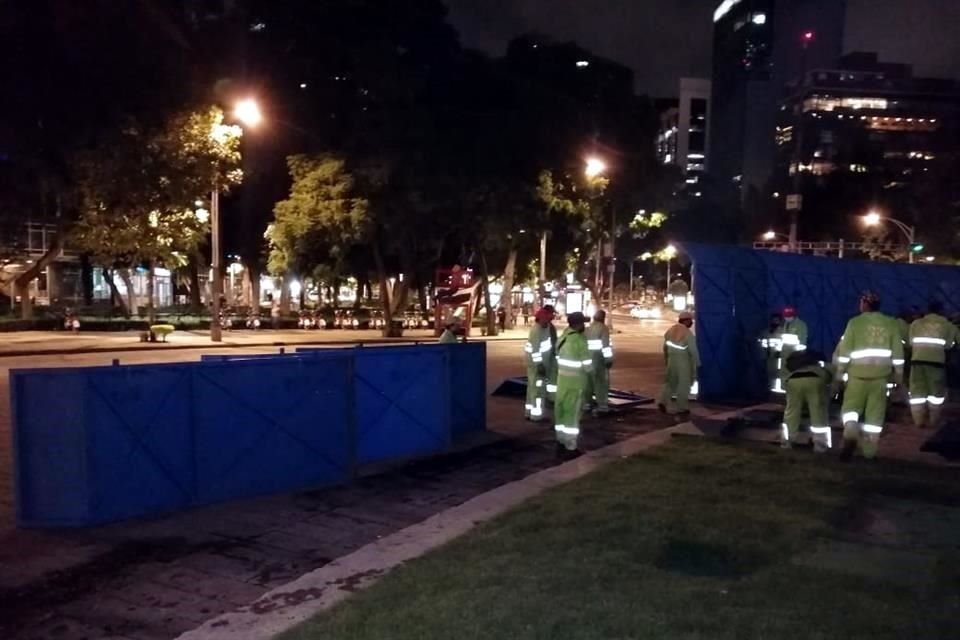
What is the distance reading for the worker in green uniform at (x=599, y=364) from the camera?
15.4 meters

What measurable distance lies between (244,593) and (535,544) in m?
2.21

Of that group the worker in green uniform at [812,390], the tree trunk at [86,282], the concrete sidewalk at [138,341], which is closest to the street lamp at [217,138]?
the concrete sidewalk at [138,341]

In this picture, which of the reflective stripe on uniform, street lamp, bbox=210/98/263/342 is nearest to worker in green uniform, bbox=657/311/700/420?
the reflective stripe on uniform

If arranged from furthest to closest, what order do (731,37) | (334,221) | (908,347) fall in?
(731,37), (334,221), (908,347)

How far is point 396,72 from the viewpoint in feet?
115

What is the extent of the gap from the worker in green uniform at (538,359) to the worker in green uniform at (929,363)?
5.38 meters

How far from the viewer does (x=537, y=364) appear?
14.3 metres

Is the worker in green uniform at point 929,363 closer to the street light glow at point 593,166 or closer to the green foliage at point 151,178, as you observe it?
the green foliage at point 151,178

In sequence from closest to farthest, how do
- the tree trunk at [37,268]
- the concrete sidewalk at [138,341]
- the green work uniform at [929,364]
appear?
the green work uniform at [929,364]
the concrete sidewalk at [138,341]
the tree trunk at [37,268]

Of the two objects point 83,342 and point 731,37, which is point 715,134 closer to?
point 731,37

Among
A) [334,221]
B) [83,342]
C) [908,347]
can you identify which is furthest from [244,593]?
[334,221]

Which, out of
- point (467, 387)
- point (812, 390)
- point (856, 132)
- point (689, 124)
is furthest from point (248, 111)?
point (689, 124)

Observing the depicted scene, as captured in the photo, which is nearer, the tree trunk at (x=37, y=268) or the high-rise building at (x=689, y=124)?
the tree trunk at (x=37, y=268)

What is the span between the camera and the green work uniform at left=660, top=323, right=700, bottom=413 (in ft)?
50.1
